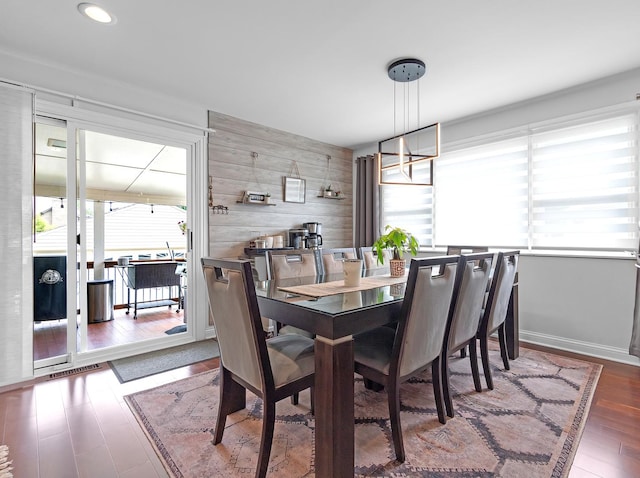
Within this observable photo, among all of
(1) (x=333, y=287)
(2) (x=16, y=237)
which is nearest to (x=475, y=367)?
(1) (x=333, y=287)

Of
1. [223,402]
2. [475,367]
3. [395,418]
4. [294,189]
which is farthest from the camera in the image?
[294,189]

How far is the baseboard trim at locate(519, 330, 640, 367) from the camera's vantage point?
2.78 m

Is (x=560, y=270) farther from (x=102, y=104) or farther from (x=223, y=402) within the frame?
(x=102, y=104)

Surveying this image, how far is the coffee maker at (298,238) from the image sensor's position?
13.7 ft

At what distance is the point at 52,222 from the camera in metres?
2.75

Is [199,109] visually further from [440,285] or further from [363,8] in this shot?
[440,285]

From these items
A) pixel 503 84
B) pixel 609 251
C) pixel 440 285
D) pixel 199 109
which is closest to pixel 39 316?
pixel 199 109

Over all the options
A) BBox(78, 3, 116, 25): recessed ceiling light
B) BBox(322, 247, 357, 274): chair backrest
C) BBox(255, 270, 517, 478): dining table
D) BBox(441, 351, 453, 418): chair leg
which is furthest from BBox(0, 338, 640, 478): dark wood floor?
BBox(78, 3, 116, 25): recessed ceiling light

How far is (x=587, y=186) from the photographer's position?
9.96 feet

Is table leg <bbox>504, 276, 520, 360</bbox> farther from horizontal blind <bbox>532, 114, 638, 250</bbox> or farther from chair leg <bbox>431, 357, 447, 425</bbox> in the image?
chair leg <bbox>431, 357, 447, 425</bbox>

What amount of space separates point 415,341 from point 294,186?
10.2 feet

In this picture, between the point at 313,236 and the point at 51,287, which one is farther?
the point at 313,236

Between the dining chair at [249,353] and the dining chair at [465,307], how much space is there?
2.80ft

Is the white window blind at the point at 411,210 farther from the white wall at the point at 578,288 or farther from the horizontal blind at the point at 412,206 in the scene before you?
the white wall at the point at 578,288
